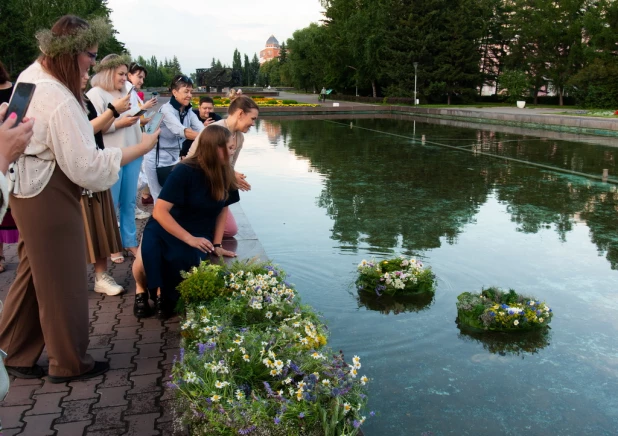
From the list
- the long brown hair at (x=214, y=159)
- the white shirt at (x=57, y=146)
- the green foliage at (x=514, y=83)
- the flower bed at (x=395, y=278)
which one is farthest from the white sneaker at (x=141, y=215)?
the green foliage at (x=514, y=83)

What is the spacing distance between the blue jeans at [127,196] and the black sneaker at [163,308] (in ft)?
4.85

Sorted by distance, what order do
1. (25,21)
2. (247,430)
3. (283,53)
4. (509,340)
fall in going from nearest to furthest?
(247,430), (509,340), (25,21), (283,53)

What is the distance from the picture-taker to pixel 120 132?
536 cm

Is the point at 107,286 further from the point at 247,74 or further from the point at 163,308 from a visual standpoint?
the point at 247,74

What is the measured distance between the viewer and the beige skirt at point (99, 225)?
183 inches

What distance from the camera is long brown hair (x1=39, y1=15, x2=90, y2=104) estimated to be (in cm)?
309

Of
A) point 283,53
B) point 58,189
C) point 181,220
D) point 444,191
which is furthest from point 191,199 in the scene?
point 283,53

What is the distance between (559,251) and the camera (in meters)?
6.67

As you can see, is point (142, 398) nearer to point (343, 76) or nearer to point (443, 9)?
point (443, 9)

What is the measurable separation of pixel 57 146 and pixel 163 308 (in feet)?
5.53

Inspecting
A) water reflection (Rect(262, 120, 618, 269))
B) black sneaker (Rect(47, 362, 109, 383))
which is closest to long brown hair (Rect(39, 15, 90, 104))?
black sneaker (Rect(47, 362, 109, 383))

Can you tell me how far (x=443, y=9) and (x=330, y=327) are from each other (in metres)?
44.8

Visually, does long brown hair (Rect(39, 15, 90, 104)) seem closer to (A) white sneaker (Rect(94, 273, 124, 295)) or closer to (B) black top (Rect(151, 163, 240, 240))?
(B) black top (Rect(151, 163, 240, 240))

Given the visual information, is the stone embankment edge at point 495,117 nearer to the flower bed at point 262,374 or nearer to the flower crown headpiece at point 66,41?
the flower bed at point 262,374
